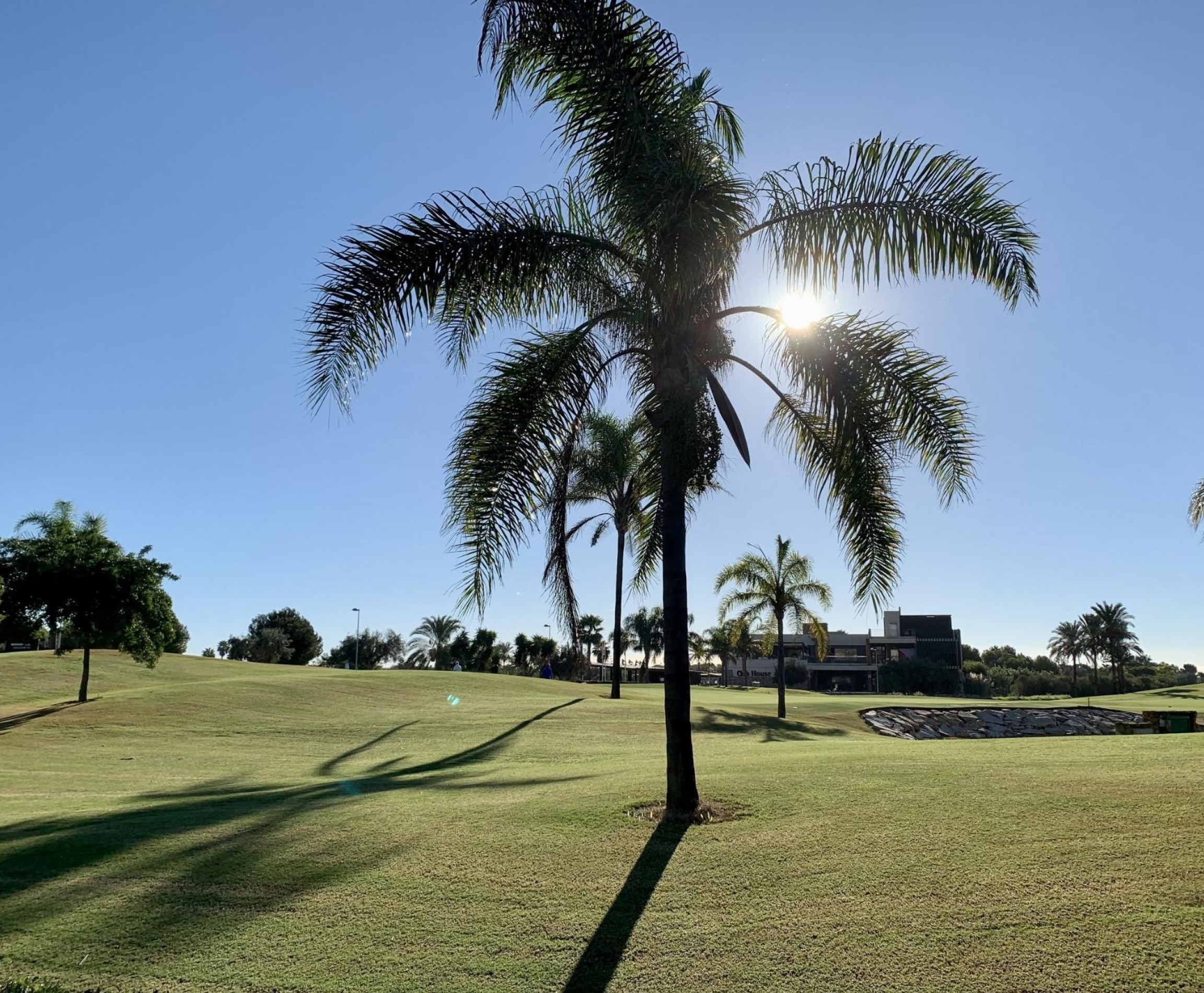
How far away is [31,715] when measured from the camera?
73.6 feet

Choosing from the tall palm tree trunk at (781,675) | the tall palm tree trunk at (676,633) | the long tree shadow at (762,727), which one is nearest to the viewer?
the tall palm tree trunk at (676,633)

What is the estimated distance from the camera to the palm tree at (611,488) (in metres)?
10.3

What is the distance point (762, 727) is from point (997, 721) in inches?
641

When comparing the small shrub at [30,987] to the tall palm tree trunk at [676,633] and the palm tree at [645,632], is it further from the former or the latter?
the palm tree at [645,632]

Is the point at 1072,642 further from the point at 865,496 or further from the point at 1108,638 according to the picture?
the point at 865,496

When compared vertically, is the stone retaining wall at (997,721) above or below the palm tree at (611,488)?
below

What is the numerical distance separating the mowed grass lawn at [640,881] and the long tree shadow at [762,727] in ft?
38.2

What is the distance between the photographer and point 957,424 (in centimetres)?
923

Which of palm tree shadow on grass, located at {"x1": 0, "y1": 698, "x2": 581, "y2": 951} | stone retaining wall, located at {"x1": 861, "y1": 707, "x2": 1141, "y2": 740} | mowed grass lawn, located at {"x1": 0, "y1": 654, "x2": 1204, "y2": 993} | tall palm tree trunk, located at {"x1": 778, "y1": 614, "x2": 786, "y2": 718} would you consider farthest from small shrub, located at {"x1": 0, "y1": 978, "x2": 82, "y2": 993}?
stone retaining wall, located at {"x1": 861, "y1": 707, "x2": 1141, "y2": 740}

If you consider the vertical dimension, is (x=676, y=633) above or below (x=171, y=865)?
above

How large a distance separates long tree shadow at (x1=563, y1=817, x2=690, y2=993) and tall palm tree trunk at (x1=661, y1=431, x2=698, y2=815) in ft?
2.90

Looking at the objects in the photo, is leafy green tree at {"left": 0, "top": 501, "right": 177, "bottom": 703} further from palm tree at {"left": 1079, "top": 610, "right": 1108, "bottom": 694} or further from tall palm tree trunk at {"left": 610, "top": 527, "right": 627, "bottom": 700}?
palm tree at {"left": 1079, "top": 610, "right": 1108, "bottom": 694}

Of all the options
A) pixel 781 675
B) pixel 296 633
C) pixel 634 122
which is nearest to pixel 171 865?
pixel 634 122

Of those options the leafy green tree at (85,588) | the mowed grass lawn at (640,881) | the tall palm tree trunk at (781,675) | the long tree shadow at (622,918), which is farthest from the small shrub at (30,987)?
the tall palm tree trunk at (781,675)
